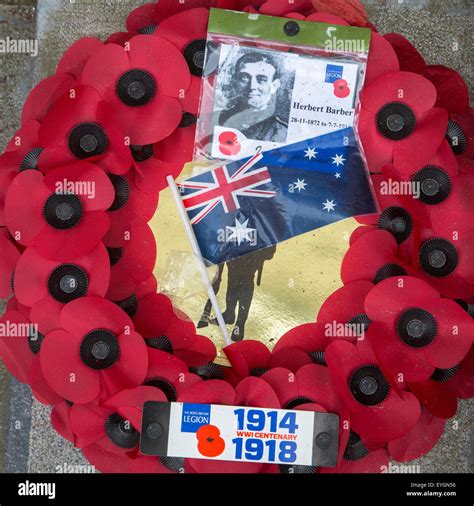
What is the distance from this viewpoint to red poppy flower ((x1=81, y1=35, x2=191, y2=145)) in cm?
141

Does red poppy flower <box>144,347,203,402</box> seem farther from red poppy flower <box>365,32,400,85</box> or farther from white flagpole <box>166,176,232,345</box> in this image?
red poppy flower <box>365,32,400,85</box>

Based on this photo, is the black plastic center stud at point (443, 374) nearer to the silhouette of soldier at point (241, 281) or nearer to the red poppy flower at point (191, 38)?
the silhouette of soldier at point (241, 281)

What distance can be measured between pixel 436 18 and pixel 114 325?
106 cm

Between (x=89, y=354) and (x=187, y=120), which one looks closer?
(x=89, y=354)

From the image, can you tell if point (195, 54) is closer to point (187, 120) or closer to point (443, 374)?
point (187, 120)

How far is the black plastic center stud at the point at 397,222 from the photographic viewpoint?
4.70 feet

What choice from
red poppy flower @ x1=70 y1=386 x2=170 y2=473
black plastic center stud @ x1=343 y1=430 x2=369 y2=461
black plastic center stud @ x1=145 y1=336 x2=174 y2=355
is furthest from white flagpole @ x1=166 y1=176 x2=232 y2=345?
black plastic center stud @ x1=343 y1=430 x2=369 y2=461

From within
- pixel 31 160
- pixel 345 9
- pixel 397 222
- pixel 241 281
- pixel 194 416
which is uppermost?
pixel 345 9

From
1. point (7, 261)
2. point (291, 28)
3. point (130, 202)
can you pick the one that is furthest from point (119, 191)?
point (291, 28)

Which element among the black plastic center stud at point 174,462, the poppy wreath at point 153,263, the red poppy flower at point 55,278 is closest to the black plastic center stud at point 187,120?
the poppy wreath at point 153,263

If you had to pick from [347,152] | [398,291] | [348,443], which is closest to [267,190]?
[347,152]

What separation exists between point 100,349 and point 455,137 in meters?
0.86

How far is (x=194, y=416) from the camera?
1.33 meters
